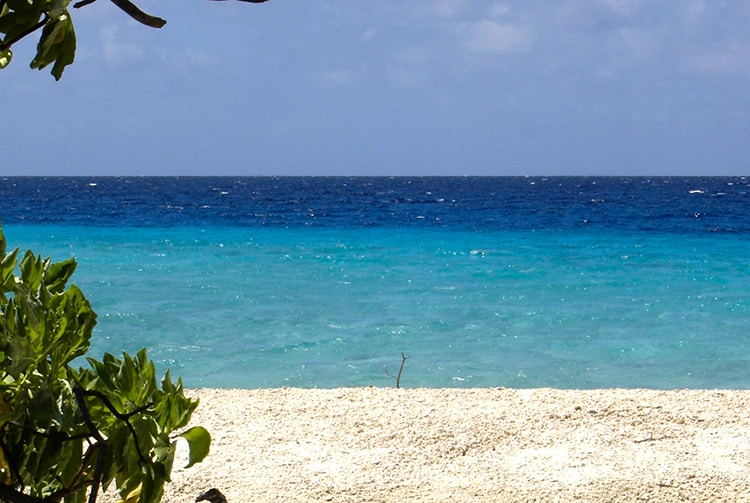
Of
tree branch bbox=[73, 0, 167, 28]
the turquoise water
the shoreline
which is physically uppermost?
tree branch bbox=[73, 0, 167, 28]

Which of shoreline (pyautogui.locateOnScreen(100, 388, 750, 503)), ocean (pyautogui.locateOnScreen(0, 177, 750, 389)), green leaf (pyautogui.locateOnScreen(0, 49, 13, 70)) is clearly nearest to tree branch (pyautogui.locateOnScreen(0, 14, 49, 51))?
green leaf (pyautogui.locateOnScreen(0, 49, 13, 70))

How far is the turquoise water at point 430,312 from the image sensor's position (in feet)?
25.1

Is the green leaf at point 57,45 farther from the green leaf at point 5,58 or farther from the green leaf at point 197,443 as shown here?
the green leaf at point 197,443

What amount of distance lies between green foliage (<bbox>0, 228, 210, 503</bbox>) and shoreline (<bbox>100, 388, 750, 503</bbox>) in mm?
2410

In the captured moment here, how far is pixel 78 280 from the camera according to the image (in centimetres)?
1331

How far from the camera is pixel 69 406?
98 centimetres

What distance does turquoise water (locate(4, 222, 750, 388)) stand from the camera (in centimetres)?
765

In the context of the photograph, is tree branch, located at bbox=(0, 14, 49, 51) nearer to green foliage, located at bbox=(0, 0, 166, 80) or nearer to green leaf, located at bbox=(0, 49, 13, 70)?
green foliage, located at bbox=(0, 0, 166, 80)

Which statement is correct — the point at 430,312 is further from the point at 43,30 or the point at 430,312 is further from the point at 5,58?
the point at 43,30

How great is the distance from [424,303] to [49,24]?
1034 cm

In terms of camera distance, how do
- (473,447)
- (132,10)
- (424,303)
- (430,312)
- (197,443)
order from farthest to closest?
(424,303)
(430,312)
(473,447)
(197,443)
(132,10)

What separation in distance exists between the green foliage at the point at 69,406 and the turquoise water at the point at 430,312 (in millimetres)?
6175

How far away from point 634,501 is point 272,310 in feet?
25.4

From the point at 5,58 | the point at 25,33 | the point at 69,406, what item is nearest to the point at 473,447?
the point at 69,406
